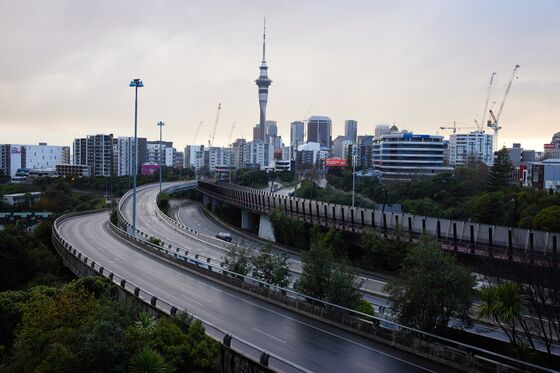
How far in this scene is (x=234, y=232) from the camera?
7225 cm

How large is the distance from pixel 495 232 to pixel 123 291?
23930 millimetres

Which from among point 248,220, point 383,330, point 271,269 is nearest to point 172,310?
point 271,269

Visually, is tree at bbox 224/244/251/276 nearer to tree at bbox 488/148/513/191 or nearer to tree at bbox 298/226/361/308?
tree at bbox 298/226/361/308

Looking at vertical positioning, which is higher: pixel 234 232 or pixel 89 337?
pixel 89 337

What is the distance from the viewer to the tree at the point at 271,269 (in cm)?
2769

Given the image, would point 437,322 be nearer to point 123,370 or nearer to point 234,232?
point 123,370

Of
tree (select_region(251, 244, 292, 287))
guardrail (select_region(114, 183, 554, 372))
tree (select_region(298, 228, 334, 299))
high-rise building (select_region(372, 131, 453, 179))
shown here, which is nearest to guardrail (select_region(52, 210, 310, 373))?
guardrail (select_region(114, 183, 554, 372))

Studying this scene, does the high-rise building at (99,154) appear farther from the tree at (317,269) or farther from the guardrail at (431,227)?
the tree at (317,269)

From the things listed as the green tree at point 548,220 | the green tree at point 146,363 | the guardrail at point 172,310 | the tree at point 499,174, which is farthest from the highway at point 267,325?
the tree at point 499,174

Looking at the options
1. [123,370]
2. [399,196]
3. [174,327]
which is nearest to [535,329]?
[174,327]

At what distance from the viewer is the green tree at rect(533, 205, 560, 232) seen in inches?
1749

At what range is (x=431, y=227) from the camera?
4003cm

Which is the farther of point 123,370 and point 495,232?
point 495,232

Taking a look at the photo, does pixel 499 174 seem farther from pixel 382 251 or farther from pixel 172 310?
pixel 172 310
